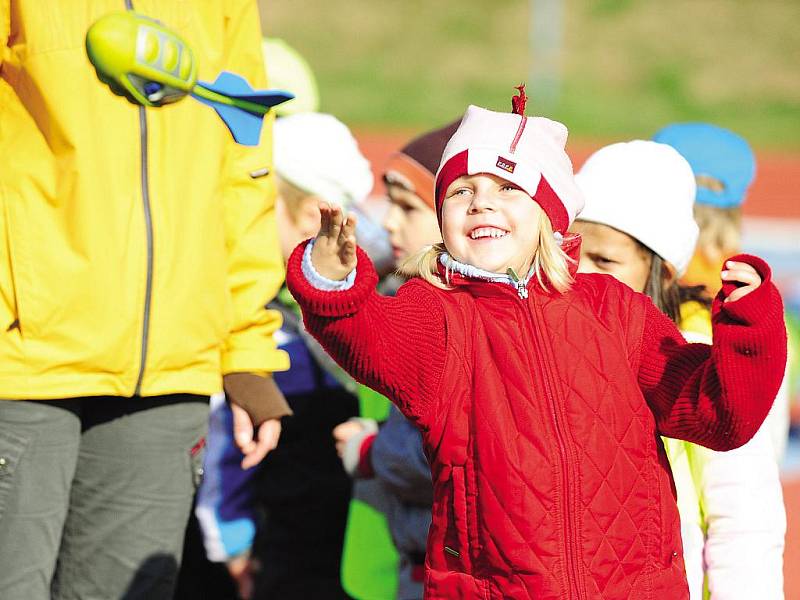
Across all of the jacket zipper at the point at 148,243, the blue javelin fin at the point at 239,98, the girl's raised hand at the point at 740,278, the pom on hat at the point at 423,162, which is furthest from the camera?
the pom on hat at the point at 423,162

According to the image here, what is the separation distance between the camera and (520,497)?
7.38 feet

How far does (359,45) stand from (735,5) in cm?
887

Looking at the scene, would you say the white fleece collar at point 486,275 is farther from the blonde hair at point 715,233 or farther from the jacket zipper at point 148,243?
the blonde hair at point 715,233

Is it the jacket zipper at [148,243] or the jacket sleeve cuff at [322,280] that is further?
the jacket zipper at [148,243]

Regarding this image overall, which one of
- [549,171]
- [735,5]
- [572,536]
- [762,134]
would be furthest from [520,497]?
[735,5]

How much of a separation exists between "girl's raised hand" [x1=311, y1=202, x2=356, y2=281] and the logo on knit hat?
497 mm

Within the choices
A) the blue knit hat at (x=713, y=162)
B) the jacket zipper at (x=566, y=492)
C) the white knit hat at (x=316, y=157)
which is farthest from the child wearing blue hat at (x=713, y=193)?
the jacket zipper at (x=566, y=492)

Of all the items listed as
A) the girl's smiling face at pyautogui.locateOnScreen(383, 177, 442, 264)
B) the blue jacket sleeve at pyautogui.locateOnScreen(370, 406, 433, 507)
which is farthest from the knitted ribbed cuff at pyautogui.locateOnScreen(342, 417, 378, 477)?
the girl's smiling face at pyautogui.locateOnScreen(383, 177, 442, 264)

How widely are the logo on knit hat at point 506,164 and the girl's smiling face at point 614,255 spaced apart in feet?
2.35

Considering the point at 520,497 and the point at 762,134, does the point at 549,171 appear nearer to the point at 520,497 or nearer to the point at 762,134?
the point at 520,497

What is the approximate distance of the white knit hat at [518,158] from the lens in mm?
2443

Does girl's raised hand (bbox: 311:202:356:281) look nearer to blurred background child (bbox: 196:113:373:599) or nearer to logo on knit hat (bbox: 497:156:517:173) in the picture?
logo on knit hat (bbox: 497:156:517:173)

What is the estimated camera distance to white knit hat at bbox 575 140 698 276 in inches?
123

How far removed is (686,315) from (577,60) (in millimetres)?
23470
